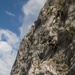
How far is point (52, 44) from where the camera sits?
41.1 metres

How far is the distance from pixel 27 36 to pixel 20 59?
6.27m

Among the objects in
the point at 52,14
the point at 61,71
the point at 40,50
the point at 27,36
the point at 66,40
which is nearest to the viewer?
the point at 61,71

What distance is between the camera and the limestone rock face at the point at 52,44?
36062mm

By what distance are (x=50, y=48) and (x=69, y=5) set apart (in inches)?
344

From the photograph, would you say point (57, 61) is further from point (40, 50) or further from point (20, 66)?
point (20, 66)

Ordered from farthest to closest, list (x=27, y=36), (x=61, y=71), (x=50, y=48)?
(x=27, y=36), (x=50, y=48), (x=61, y=71)

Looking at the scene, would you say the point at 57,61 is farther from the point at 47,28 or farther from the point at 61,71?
the point at 47,28

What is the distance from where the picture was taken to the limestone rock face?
3606 centimetres

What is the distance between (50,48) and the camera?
41.1 meters

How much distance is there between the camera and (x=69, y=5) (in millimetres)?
44750

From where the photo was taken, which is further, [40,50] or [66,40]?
[40,50]

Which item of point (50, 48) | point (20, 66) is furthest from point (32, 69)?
point (20, 66)

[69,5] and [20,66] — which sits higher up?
[69,5]

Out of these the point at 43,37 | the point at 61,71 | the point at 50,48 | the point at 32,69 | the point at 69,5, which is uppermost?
the point at 69,5
